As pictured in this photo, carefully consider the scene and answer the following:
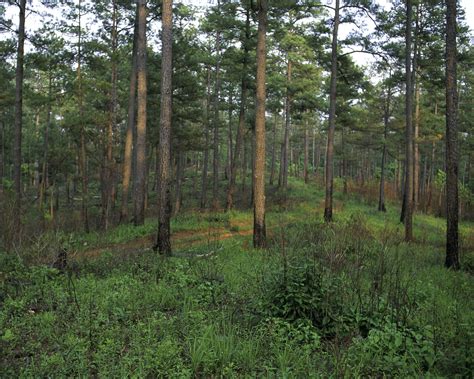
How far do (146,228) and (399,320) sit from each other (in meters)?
11.8

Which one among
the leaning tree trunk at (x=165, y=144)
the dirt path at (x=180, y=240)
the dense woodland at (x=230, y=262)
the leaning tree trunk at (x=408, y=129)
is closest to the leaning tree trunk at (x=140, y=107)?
the dense woodland at (x=230, y=262)

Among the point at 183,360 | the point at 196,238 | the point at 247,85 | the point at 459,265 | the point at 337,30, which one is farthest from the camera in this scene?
the point at 247,85

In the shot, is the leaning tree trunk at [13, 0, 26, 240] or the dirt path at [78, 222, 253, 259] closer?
the dirt path at [78, 222, 253, 259]

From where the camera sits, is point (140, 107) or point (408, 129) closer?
point (140, 107)

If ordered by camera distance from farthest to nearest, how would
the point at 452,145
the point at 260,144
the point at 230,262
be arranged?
the point at 260,144 < the point at 452,145 < the point at 230,262

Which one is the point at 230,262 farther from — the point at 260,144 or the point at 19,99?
the point at 19,99

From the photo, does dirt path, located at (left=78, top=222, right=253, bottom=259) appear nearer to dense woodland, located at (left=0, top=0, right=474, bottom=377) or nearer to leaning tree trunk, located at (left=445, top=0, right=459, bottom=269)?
dense woodland, located at (left=0, top=0, right=474, bottom=377)

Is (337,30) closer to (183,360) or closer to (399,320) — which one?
(399,320)

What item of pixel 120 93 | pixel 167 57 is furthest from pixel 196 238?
pixel 120 93

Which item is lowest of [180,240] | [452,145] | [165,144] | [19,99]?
[180,240]

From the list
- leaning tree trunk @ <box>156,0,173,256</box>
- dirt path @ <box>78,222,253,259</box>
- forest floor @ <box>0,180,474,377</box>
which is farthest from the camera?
dirt path @ <box>78,222,253,259</box>

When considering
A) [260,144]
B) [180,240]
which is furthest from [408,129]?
[180,240]

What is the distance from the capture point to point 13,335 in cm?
451

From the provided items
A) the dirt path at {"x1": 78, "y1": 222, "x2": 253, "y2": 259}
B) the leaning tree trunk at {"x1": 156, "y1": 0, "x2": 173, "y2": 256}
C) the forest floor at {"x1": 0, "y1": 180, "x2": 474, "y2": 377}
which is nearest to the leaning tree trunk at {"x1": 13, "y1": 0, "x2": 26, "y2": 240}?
the dirt path at {"x1": 78, "y1": 222, "x2": 253, "y2": 259}
